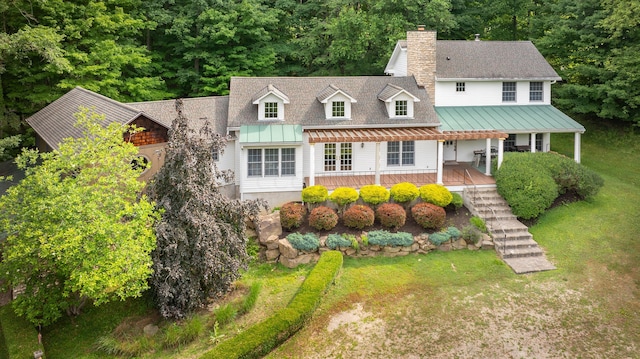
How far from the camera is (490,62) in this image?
26875 mm

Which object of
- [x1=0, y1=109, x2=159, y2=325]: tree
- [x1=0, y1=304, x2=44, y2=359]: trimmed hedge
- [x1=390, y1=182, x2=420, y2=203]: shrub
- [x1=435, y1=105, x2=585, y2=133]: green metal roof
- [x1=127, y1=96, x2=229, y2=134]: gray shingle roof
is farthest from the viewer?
[x1=435, y1=105, x2=585, y2=133]: green metal roof

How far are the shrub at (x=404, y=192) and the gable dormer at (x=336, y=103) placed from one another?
4.84 m

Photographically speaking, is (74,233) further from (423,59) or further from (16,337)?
(423,59)

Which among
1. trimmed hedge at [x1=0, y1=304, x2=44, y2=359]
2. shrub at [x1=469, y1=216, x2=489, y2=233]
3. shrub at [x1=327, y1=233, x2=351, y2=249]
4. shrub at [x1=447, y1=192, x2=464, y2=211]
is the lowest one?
trimmed hedge at [x1=0, y1=304, x2=44, y2=359]

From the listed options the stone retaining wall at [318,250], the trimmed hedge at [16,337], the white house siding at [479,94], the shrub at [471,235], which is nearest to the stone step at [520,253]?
the stone retaining wall at [318,250]

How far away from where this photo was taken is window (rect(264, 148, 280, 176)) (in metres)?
21.5

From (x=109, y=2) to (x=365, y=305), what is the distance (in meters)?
24.7

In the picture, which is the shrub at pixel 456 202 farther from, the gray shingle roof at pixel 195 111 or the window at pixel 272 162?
the gray shingle roof at pixel 195 111

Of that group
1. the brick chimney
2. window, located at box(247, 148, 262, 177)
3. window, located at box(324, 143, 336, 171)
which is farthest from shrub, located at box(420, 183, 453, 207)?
the brick chimney

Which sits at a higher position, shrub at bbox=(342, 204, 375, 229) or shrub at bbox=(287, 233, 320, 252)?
shrub at bbox=(342, 204, 375, 229)

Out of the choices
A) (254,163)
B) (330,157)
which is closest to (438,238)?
(330,157)

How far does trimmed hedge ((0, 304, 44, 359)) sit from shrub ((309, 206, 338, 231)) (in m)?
9.82

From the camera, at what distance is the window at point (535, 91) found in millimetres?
26797

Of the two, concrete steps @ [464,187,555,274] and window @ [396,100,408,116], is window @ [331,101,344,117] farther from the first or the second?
concrete steps @ [464,187,555,274]
